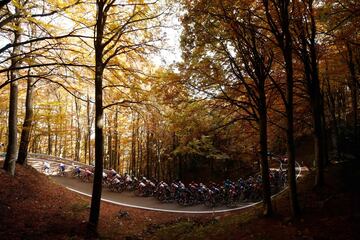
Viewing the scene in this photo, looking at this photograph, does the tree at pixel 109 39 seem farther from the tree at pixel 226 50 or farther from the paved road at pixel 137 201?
the paved road at pixel 137 201

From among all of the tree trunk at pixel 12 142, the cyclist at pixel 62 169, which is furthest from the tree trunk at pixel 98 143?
the cyclist at pixel 62 169

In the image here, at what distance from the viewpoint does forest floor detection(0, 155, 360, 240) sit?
26.1 ft

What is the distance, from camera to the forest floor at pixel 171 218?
7.97 meters

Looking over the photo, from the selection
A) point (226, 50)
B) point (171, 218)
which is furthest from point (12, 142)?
point (226, 50)

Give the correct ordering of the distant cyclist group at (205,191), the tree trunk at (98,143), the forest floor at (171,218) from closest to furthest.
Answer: the forest floor at (171,218) < the tree trunk at (98,143) < the distant cyclist group at (205,191)

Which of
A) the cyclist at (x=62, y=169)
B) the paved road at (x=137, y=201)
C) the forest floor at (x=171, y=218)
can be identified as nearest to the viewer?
the forest floor at (x=171, y=218)

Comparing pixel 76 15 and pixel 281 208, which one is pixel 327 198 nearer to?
pixel 281 208

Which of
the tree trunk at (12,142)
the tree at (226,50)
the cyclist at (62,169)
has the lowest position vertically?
the cyclist at (62,169)

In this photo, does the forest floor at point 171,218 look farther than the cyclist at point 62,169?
No

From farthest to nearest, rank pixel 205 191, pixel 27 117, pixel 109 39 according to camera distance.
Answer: pixel 205 191 → pixel 27 117 → pixel 109 39

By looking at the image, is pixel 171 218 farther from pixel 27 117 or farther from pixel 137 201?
pixel 27 117

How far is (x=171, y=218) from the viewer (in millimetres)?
15508

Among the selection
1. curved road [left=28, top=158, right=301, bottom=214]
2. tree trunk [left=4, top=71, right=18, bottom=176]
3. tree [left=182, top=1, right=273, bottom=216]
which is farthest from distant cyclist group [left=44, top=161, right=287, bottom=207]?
tree trunk [left=4, top=71, right=18, bottom=176]

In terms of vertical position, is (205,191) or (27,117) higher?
(27,117)
